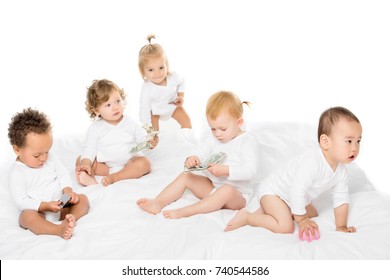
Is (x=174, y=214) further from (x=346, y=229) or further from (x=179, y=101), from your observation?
(x=179, y=101)

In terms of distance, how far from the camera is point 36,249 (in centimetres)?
357

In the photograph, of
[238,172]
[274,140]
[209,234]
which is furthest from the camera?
[274,140]

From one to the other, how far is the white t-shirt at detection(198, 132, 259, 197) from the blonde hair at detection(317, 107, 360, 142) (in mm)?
478

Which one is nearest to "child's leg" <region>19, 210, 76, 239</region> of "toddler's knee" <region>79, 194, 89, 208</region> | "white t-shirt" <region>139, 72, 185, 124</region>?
"toddler's knee" <region>79, 194, 89, 208</region>

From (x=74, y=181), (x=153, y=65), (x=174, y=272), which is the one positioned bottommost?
(x=174, y=272)

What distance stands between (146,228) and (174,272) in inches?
19.1

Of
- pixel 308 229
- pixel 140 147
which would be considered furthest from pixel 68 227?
pixel 308 229

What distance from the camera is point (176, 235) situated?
12.0 feet

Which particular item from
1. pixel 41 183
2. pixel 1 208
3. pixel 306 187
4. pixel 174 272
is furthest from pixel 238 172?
pixel 1 208

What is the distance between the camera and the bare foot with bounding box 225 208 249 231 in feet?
12.2

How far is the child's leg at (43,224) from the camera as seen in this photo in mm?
3696

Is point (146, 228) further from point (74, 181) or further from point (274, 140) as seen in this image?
point (274, 140)

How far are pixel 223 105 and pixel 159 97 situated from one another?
131cm

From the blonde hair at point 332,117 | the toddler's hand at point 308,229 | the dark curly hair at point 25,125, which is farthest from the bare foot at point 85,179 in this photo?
the blonde hair at point 332,117
